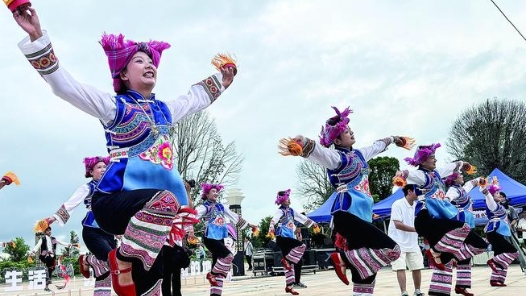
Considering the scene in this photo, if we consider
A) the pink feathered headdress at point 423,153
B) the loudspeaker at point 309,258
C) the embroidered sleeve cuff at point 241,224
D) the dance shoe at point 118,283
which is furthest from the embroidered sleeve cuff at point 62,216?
the loudspeaker at point 309,258

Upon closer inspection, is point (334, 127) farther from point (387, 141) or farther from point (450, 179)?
point (450, 179)

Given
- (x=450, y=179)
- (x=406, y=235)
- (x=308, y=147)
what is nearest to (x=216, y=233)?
(x=406, y=235)

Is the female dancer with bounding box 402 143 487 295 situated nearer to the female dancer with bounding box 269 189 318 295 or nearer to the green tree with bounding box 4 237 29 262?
the female dancer with bounding box 269 189 318 295

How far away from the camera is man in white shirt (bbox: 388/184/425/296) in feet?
24.7

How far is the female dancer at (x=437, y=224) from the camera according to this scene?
21.9 ft

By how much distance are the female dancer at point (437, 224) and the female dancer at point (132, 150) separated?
12.7 feet

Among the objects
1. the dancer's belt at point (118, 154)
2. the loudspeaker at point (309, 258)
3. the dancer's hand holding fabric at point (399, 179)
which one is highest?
the dancer's hand holding fabric at point (399, 179)

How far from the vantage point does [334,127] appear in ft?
18.0

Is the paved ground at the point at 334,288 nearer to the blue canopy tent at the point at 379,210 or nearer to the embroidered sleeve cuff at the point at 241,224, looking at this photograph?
the embroidered sleeve cuff at the point at 241,224

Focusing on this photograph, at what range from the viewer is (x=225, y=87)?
4.35m

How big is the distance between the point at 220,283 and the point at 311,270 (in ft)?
46.0

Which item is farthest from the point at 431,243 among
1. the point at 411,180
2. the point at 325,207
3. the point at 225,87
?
the point at 325,207

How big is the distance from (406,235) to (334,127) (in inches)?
153

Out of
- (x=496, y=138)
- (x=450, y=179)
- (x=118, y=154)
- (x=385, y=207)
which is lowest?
(x=118, y=154)
